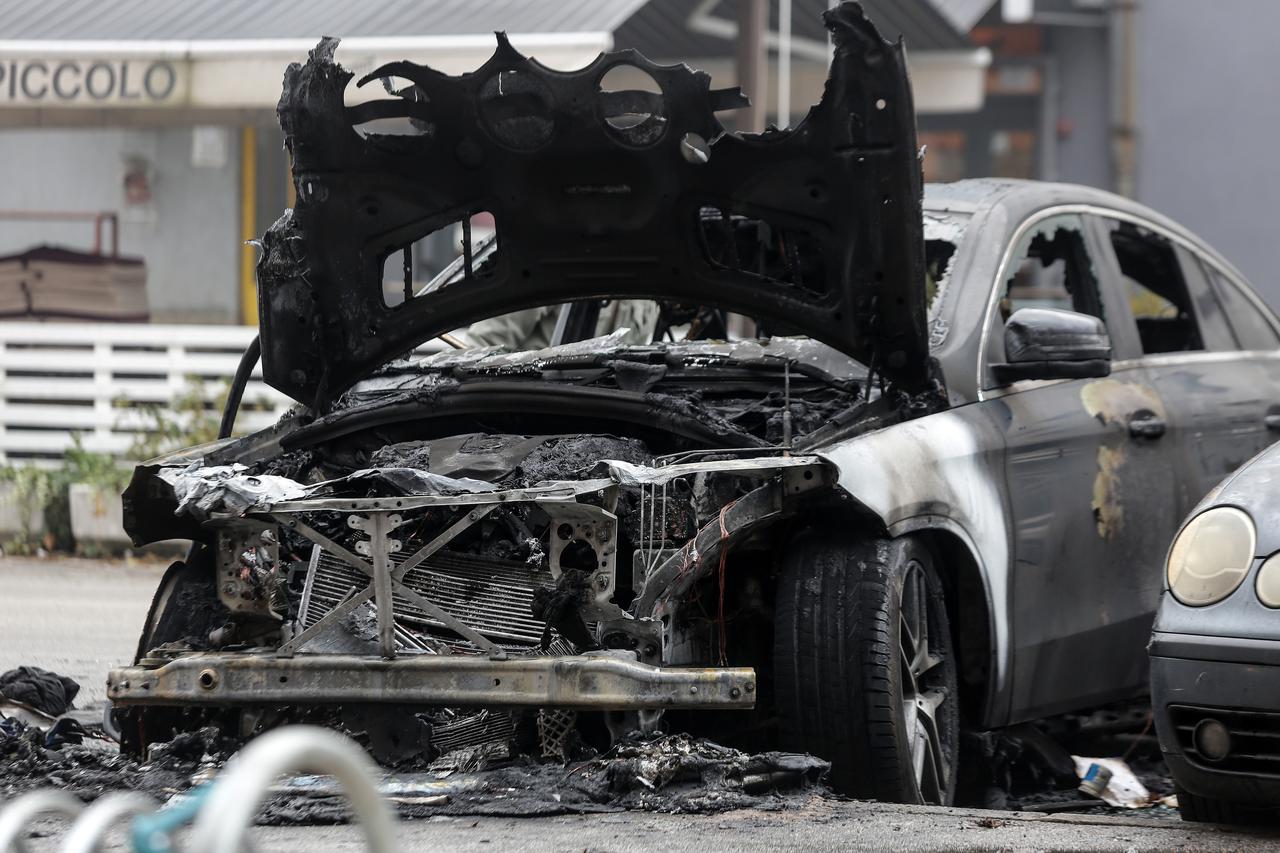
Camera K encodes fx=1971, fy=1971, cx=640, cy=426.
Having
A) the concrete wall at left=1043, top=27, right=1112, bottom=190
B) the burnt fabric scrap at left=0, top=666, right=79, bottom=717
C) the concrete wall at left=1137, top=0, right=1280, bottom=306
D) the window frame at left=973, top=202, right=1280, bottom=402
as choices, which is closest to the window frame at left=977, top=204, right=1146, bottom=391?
the window frame at left=973, top=202, right=1280, bottom=402

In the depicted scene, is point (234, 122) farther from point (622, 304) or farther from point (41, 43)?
point (622, 304)

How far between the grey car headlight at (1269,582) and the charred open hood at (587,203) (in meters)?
1.34

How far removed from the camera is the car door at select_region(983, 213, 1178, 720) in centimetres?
563

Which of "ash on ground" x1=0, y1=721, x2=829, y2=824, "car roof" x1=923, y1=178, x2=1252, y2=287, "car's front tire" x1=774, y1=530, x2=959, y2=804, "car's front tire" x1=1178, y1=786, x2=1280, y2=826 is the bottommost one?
"car's front tire" x1=1178, y1=786, x2=1280, y2=826

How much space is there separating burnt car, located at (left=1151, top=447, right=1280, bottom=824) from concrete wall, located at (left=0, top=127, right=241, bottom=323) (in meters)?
14.9

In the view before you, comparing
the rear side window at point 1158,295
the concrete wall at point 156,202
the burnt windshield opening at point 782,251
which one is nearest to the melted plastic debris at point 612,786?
the burnt windshield opening at point 782,251

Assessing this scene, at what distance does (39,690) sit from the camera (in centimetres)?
602

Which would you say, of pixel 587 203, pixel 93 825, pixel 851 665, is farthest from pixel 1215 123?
pixel 93 825

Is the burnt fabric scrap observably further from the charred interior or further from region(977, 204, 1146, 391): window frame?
region(977, 204, 1146, 391): window frame

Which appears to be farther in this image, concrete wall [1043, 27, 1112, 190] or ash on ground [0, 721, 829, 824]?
concrete wall [1043, 27, 1112, 190]

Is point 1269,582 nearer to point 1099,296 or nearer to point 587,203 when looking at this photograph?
point 587,203

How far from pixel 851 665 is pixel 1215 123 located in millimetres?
18201

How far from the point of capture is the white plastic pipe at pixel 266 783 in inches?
84.6

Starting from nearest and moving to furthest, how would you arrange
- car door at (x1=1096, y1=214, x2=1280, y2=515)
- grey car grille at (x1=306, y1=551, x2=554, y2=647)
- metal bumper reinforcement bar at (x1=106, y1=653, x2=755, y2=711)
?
1. metal bumper reinforcement bar at (x1=106, y1=653, x2=755, y2=711)
2. grey car grille at (x1=306, y1=551, x2=554, y2=647)
3. car door at (x1=1096, y1=214, x2=1280, y2=515)
